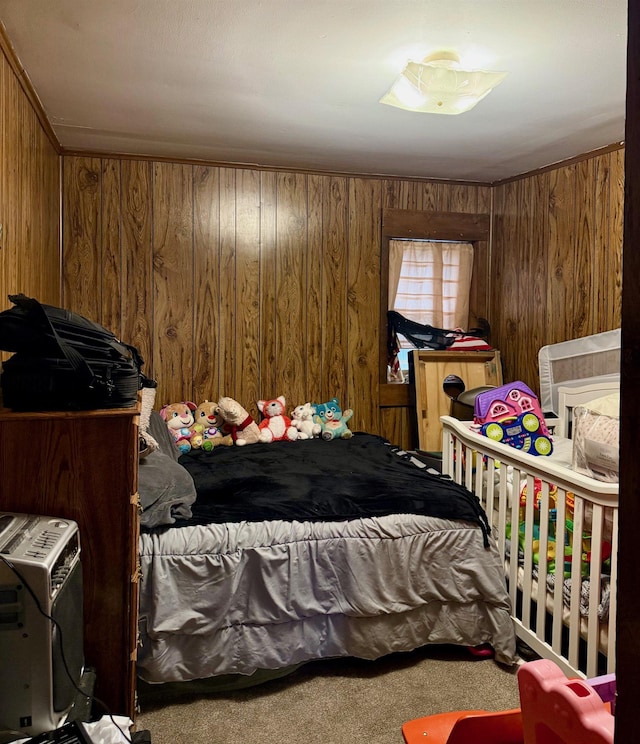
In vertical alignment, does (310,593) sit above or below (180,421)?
below

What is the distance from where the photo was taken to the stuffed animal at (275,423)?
3.55 metres

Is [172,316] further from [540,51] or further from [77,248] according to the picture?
[540,51]

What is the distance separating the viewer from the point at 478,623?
2.25 meters

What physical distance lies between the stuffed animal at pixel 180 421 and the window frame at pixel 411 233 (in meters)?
1.34

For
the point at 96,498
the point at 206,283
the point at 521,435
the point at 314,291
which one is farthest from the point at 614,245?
the point at 96,498

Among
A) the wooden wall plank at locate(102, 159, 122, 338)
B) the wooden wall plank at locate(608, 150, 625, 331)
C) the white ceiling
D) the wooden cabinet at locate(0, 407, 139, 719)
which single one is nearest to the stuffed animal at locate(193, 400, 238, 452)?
the wooden wall plank at locate(102, 159, 122, 338)

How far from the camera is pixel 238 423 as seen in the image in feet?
11.4

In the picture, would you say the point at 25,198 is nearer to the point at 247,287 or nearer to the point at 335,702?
the point at 247,287

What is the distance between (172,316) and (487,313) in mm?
2240

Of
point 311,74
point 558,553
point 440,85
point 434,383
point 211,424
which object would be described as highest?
point 311,74

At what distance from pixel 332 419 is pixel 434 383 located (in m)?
0.75

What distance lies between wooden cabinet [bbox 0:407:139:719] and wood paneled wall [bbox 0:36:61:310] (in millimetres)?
872

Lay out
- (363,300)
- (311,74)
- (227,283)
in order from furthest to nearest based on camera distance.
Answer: (363,300) < (227,283) < (311,74)

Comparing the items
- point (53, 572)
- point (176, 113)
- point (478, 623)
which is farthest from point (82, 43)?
point (478, 623)
